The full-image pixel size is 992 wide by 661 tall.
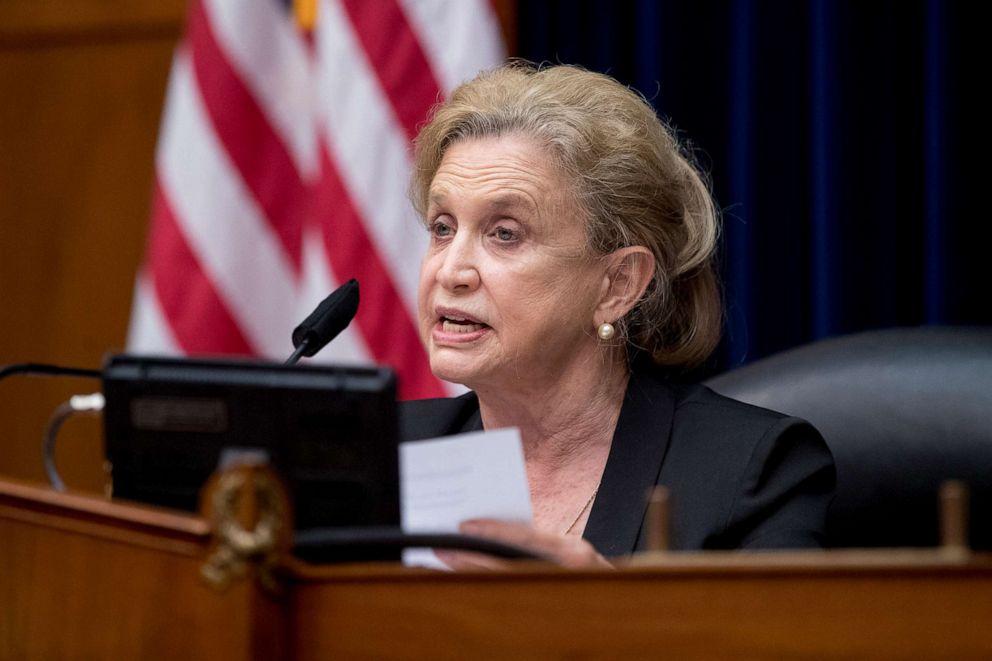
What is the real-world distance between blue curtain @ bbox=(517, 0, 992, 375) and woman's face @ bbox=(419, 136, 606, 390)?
2.01 ft

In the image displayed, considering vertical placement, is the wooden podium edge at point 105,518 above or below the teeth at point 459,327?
below

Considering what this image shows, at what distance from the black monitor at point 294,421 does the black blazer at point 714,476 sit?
0.68m

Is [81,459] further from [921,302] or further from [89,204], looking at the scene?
[921,302]

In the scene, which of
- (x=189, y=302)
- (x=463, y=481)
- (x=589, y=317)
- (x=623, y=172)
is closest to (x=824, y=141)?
(x=623, y=172)

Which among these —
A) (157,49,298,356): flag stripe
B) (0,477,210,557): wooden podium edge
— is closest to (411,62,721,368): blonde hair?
(157,49,298,356): flag stripe

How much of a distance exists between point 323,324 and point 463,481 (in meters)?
0.35

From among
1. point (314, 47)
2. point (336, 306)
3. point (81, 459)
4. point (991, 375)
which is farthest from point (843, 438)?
point (81, 459)

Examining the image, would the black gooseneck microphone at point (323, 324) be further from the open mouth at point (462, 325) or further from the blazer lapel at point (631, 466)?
the blazer lapel at point (631, 466)

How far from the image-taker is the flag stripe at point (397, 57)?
3.03 metres

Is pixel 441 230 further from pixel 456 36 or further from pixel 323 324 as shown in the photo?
pixel 456 36

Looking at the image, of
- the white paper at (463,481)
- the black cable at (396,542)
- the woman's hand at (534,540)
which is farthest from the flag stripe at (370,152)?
the black cable at (396,542)

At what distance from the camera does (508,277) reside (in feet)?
6.93

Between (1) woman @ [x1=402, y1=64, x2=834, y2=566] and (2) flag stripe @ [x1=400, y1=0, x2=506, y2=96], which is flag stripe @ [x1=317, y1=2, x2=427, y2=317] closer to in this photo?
(2) flag stripe @ [x1=400, y1=0, x2=506, y2=96]

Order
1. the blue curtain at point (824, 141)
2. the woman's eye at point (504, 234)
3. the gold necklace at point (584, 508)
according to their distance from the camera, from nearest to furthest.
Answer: the gold necklace at point (584, 508) < the woman's eye at point (504, 234) < the blue curtain at point (824, 141)
